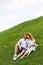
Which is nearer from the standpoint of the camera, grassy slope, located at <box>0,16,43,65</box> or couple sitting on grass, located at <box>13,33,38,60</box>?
grassy slope, located at <box>0,16,43,65</box>

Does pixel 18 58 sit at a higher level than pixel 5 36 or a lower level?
lower

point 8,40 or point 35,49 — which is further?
point 8,40

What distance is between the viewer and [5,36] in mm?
34812

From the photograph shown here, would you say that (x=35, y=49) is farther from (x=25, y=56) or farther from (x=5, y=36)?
(x=5, y=36)

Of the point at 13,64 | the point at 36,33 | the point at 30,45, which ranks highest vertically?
the point at 36,33

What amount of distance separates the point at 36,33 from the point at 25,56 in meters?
7.53

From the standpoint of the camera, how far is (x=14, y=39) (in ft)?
106

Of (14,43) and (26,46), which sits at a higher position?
(14,43)

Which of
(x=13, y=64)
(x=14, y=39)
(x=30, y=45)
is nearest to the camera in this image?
(x=13, y=64)

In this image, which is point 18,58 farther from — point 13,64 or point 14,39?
point 14,39

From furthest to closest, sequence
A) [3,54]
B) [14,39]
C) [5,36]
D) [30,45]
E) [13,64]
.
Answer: [5,36], [14,39], [3,54], [30,45], [13,64]

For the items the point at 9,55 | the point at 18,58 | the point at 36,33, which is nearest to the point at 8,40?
the point at 36,33

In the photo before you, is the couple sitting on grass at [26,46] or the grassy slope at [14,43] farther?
the couple sitting on grass at [26,46]

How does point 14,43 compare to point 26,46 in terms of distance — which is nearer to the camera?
point 26,46
